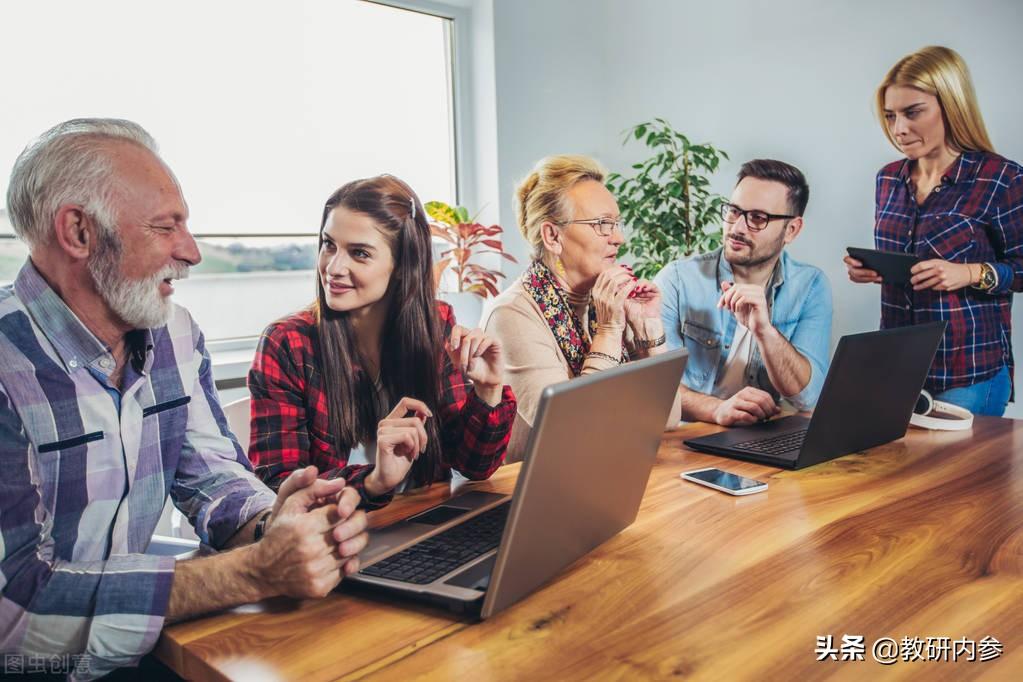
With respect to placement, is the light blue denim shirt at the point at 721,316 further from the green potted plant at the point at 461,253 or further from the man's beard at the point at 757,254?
the green potted plant at the point at 461,253

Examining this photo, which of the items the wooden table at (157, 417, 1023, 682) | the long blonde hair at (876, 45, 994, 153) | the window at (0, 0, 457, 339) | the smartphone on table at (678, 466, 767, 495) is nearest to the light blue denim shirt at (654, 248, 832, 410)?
the long blonde hair at (876, 45, 994, 153)

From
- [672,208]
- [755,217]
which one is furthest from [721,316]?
[672,208]

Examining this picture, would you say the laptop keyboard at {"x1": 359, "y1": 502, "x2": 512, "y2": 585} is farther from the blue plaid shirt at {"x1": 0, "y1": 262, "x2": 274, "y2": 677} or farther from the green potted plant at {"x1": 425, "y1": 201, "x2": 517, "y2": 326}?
the green potted plant at {"x1": 425, "y1": 201, "x2": 517, "y2": 326}

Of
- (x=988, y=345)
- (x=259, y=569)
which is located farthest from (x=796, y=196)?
(x=259, y=569)

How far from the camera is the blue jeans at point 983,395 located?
259 cm

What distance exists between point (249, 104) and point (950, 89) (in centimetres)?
262

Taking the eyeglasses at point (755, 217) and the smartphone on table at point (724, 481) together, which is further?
the eyeglasses at point (755, 217)

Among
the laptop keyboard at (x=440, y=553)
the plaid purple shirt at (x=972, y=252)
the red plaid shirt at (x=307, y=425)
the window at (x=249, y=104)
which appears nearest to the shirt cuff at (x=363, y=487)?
the red plaid shirt at (x=307, y=425)

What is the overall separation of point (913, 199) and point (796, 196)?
1.91ft

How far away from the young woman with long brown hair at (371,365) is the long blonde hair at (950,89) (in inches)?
69.4

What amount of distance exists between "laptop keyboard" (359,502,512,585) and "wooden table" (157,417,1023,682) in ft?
0.15

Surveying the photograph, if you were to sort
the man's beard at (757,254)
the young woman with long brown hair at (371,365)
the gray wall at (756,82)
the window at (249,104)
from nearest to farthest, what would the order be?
the young woman with long brown hair at (371,365) → the man's beard at (757,254) → the window at (249,104) → the gray wall at (756,82)

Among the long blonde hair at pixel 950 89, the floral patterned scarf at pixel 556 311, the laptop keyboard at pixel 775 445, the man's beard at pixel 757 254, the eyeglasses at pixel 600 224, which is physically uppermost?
the long blonde hair at pixel 950 89

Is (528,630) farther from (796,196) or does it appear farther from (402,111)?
(402,111)
